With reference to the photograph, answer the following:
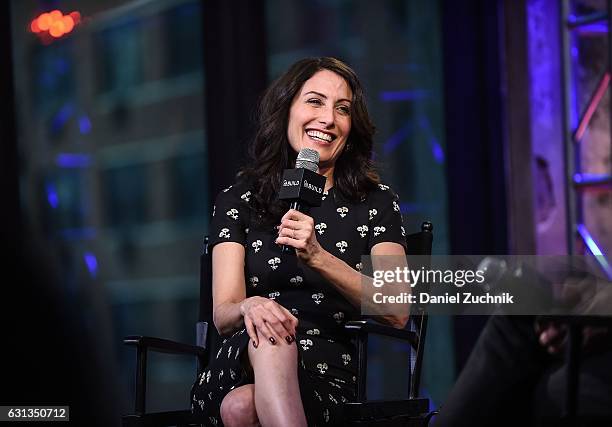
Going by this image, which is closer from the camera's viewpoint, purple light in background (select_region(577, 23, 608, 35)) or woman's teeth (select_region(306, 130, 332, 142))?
woman's teeth (select_region(306, 130, 332, 142))

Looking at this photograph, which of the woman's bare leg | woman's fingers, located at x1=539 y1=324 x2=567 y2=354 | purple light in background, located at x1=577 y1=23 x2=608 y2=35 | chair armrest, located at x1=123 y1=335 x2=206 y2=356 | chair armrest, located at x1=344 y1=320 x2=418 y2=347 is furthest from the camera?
purple light in background, located at x1=577 y1=23 x2=608 y2=35

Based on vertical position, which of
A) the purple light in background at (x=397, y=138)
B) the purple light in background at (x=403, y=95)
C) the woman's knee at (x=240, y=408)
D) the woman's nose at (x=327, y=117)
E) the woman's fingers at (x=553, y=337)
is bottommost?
the woman's knee at (x=240, y=408)

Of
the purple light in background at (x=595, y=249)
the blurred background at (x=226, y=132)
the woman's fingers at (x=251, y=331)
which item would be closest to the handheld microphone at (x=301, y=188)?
the woman's fingers at (x=251, y=331)

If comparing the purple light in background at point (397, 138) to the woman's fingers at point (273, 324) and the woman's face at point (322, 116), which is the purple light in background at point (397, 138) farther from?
the woman's fingers at point (273, 324)

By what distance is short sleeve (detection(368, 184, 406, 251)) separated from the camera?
239 centimetres

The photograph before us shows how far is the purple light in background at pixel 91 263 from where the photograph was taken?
3564mm

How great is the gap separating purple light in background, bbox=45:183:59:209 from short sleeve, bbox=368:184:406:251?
1511 mm

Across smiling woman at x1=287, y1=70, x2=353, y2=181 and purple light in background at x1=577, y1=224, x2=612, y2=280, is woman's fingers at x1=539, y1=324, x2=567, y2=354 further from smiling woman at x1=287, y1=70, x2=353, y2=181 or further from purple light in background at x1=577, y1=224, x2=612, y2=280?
purple light in background at x1=577, y1=224, x2=612, y2=280

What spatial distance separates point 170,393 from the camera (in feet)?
12.2

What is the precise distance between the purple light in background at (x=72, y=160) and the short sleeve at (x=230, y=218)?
130 cm

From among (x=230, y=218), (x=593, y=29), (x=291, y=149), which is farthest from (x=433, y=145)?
(x=230, y=218)

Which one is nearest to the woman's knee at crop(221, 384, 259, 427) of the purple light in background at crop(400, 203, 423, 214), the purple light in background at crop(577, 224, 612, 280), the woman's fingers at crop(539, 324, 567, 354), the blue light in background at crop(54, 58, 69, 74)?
the woman's fingers at crop(539, 324, 567, 354)

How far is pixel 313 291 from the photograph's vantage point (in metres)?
2.30

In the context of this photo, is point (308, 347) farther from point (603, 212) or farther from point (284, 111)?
point (603, 212)
